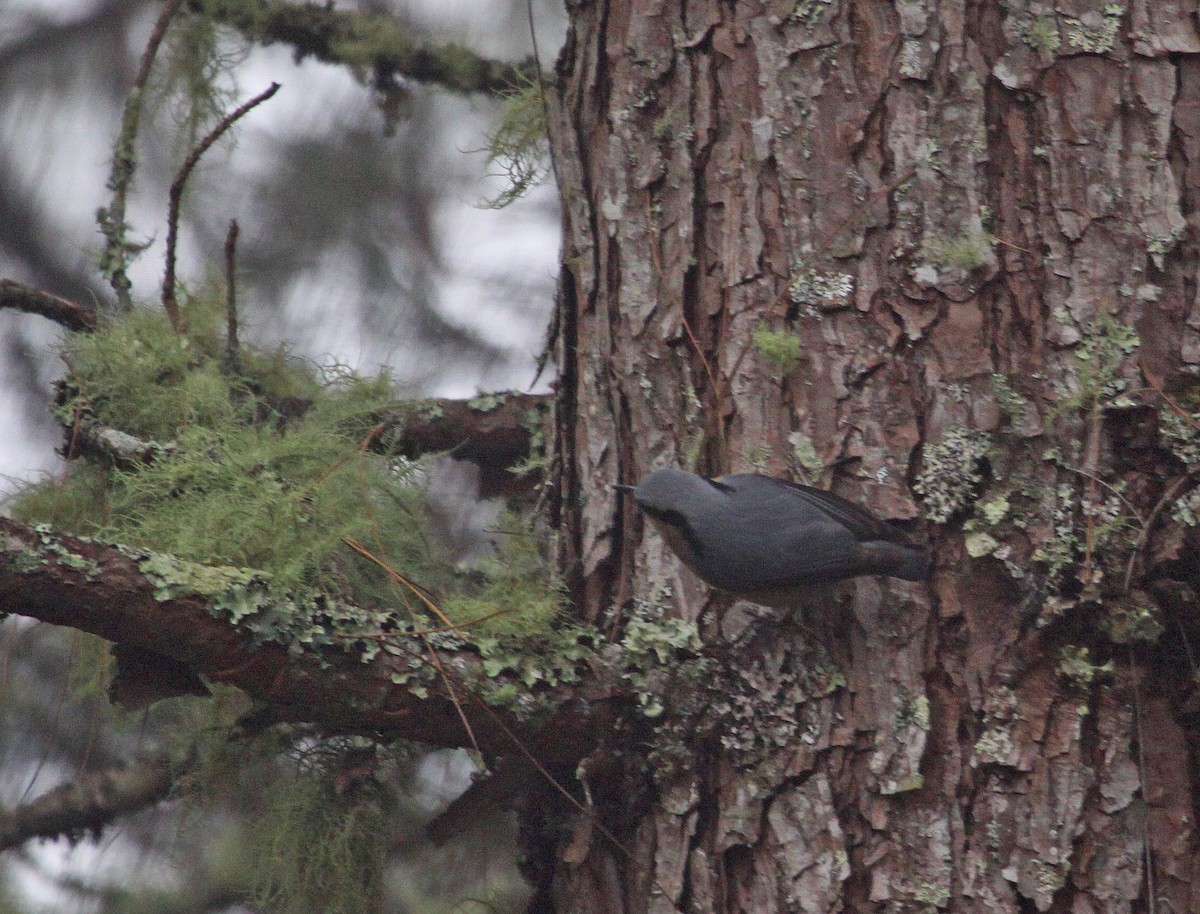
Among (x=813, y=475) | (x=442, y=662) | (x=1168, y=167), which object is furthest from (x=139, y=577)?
(x=1168, y=167)

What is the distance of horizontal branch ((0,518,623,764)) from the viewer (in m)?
1.54

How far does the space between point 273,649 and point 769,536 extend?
709mm

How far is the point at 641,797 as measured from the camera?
6.19ft

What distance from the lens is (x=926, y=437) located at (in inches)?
70.4

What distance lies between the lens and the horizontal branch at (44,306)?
2360 millimetres

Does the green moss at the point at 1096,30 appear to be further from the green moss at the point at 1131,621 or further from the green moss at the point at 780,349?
the green moss at the point at 1131,621

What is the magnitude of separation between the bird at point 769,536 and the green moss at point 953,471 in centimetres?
7

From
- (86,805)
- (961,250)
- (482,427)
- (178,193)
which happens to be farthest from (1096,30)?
(86,805)

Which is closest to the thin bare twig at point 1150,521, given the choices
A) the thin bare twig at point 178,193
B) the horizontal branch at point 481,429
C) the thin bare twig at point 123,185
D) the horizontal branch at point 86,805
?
the horizontal branch at point 481,429

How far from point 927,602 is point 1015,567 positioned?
0.42 feet

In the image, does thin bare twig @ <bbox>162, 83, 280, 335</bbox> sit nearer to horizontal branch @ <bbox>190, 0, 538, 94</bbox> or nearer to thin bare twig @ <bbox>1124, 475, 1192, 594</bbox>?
horizontal branch @ <bbox>190, 0, 538, 94</bbox>

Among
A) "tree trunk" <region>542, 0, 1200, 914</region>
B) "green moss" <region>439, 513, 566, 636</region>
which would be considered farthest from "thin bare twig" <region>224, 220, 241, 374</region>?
"tree trunk" <region>542, 0, 1200, 914</region>

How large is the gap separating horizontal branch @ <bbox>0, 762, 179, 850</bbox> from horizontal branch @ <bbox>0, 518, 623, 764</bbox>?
2.64 feet

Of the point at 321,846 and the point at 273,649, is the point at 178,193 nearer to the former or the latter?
the point at 273,649
